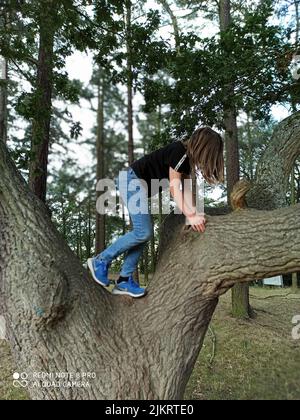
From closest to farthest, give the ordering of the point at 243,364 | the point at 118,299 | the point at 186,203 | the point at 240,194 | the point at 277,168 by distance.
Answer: the point at 186,203, the point at 240,194, the point at 118,299, the point at 277,168, the point at 243,364

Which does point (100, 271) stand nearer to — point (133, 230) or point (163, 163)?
point (133, 230)

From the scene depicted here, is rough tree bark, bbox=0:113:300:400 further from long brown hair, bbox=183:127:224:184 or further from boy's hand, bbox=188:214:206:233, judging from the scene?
long brown hair, bbox=183:127:224:184

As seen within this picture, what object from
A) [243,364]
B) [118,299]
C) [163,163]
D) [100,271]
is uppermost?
[163,163]

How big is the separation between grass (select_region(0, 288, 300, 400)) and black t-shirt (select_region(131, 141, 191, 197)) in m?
3.27

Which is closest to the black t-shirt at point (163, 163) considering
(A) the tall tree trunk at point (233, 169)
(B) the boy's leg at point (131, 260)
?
(B) the boy's leg at point (131, 260)

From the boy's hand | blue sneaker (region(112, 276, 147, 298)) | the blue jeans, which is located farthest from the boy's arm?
blue sneaker (region(112, 276, 147, 298))

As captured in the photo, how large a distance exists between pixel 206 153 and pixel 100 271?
120 cm

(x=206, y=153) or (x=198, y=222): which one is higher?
(x=206, y=153)

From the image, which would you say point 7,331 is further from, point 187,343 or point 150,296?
point 187,343

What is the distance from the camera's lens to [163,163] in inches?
113

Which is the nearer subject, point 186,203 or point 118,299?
point 186,203

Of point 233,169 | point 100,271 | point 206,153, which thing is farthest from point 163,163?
point 233,169

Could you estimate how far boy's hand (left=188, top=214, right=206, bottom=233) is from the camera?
265 cm

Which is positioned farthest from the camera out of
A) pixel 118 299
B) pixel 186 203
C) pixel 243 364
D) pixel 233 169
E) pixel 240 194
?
pixel 233 169
